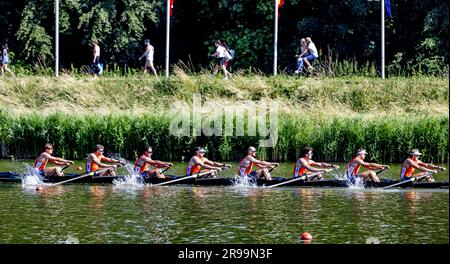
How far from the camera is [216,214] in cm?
2805

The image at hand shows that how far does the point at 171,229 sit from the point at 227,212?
2.67 m

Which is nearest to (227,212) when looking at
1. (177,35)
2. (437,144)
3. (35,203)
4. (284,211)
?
(284,211)

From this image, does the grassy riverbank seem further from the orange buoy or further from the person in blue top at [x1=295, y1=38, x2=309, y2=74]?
the orange buoy

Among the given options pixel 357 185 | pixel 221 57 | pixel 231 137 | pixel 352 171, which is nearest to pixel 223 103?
pixel 231 137

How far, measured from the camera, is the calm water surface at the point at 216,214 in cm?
2509

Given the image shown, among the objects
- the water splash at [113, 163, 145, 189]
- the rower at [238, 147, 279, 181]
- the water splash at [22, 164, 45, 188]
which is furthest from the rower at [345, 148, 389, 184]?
the water splash at [22, 164, 45, 188]

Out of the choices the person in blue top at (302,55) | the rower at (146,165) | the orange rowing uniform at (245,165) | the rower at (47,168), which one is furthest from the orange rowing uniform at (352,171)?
the person in blue top at (302,55)

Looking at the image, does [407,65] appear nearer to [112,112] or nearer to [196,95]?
[196,95]

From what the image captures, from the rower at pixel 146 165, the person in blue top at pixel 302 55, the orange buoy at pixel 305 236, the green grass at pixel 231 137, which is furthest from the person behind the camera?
the person in blue top at pixel 302 55

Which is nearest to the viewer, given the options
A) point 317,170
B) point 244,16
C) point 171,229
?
point 171,229

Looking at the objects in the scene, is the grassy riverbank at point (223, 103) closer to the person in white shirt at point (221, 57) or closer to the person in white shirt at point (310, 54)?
the person in white shirt at point (221, 57)

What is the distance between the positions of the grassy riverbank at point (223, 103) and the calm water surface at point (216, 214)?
6253 millimetres

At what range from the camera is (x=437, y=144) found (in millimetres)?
38344

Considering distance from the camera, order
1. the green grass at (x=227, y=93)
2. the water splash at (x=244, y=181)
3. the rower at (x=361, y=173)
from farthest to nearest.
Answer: the green grass at (x=227, y=93) < the water splash at (x=244, y=181) < the rower at (x=361, y=173)
